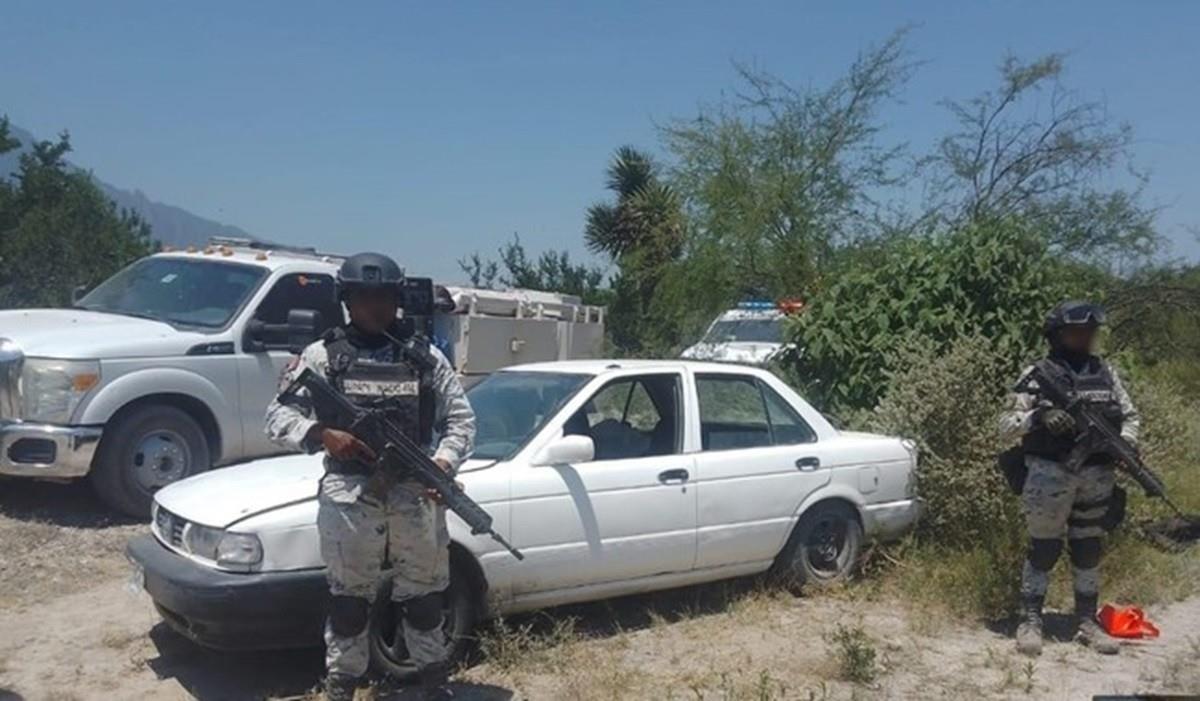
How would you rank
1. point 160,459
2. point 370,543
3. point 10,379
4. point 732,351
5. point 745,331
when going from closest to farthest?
point 370,543 < point 10,379 < point 160,459 < point 732,351 < point 745,331

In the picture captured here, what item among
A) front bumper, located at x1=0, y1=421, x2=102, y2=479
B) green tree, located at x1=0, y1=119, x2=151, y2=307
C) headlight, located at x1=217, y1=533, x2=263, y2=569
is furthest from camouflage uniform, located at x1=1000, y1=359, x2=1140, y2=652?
green tree, located at x1=0, y1=119, x2=151, y2=307

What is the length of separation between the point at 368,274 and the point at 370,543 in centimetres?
109

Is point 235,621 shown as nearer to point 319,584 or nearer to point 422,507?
point 319,584

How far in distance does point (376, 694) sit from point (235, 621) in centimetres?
69

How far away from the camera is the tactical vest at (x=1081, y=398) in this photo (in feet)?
19.9

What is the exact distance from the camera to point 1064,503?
6.19m

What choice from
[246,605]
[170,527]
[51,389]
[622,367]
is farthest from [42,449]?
[622,367]

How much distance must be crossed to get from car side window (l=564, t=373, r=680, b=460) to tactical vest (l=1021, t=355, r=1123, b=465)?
196 centimetres

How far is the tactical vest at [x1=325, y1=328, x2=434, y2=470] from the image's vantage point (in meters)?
4.64

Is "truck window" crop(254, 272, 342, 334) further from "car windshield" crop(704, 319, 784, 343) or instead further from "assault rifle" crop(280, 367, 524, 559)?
"car windshield" crop(704, 319, 784, 343)

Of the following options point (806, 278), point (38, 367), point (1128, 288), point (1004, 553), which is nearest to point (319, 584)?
point (38, 367)

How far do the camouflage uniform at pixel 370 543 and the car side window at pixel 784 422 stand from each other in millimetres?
2671

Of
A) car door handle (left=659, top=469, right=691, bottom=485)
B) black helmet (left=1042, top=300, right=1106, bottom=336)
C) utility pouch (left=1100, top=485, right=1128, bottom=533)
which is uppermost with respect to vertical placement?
black helmet (left=1042, top=300, right=1106, bottom=336)

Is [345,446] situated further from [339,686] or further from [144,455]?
[144,455]
